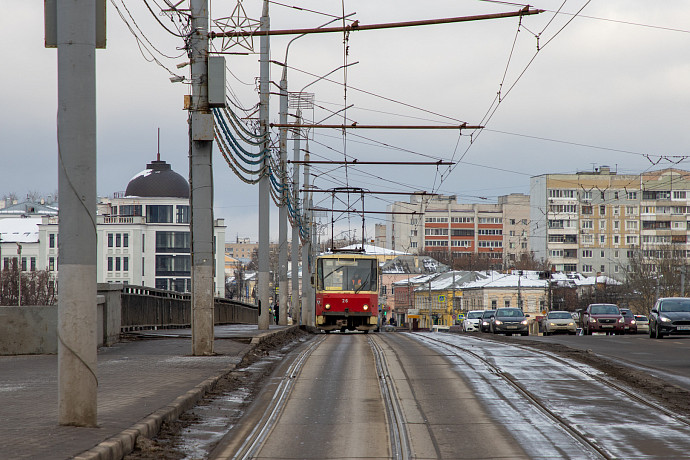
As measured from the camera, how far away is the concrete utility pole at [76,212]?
8.95 meters

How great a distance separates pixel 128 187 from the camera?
121000 mm

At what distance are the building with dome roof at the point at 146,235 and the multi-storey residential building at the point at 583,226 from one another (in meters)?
46.6

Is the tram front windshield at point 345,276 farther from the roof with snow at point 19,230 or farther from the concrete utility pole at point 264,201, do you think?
the roof with snow at point 19,230

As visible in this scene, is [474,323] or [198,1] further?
[474,323]

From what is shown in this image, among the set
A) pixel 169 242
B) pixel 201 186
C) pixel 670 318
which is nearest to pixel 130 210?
pixel 169 242

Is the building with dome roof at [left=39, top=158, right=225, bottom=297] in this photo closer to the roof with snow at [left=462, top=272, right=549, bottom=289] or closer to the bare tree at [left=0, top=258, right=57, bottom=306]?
the bare tree at [left=0, top=258, right=57, bottom=306]

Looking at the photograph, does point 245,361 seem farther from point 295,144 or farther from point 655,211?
point 655,211

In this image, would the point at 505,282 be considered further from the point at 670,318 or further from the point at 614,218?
the point at 670,318

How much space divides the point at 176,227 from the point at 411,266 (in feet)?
143

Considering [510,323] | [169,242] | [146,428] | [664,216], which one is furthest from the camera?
[664,216]

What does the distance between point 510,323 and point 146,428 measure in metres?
35.1

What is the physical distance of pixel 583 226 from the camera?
430 feet

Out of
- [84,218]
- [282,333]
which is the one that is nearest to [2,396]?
[84,218]

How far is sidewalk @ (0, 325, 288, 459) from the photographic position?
8.01 meters
